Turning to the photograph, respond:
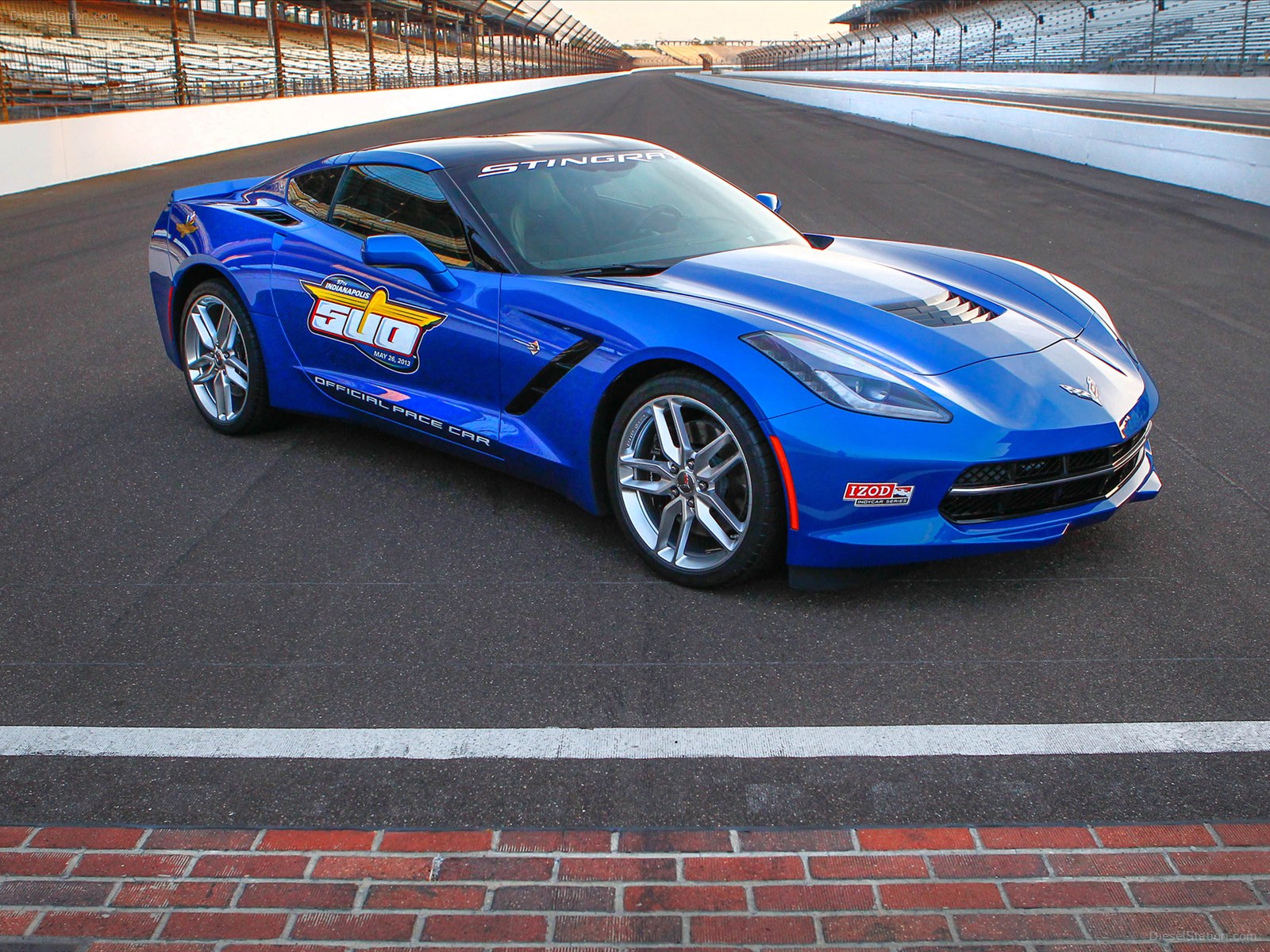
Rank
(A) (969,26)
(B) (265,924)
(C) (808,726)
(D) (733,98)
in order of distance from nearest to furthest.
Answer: (B) (265,924)
(C) (808,726)
(D) (733,98)
(A) (969,26)

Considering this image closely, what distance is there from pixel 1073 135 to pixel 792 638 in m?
17.2

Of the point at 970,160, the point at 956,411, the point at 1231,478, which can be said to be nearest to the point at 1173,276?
the point at 1231,478

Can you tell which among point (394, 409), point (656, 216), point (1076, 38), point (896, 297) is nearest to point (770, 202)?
point (656, 216)

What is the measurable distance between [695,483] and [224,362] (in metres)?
2.74

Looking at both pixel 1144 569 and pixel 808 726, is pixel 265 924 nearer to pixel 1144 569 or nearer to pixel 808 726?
pixel 808 726

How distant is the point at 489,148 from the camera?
187 inches

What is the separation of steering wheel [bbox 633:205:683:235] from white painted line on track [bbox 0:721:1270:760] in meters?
2.29

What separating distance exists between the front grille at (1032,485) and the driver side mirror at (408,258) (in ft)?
6.50

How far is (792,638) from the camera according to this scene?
3.35m

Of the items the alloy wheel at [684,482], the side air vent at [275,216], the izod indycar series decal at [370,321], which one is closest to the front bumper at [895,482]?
the alloy wheel at [684,482]

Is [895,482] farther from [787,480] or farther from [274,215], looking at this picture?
[274,215]

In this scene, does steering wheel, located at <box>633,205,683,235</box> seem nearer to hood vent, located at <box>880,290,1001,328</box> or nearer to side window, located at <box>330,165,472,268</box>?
side window, located at <box>330,165,472,268</box>

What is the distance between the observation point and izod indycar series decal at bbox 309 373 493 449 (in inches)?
166

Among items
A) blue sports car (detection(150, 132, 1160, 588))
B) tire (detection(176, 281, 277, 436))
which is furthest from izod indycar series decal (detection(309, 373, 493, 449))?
tire (detection(176, 281, 277, 436))
